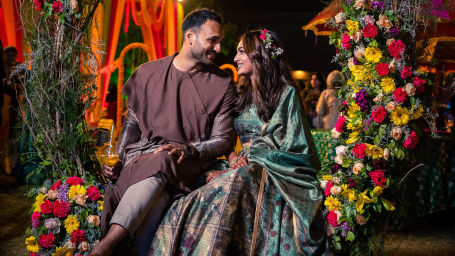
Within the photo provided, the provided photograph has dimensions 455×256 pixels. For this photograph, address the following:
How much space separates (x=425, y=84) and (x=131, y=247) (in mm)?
2200

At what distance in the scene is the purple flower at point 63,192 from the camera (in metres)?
3.25

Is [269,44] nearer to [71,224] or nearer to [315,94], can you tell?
[71,224]

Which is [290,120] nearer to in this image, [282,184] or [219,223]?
[282,184]

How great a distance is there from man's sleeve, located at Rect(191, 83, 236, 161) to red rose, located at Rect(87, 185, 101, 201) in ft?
2.41

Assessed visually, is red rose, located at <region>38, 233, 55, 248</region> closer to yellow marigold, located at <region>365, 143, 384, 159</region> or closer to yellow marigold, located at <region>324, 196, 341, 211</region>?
yellow marigold, located at <region>324, 196, 341, 211</region>

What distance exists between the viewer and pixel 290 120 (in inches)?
129

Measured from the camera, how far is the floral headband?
3486 mm

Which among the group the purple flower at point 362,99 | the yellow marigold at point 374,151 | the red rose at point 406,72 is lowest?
the yellow marigold at point 374,151

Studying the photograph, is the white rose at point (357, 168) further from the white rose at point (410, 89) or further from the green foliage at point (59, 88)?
the green foliage at point (59, 88)

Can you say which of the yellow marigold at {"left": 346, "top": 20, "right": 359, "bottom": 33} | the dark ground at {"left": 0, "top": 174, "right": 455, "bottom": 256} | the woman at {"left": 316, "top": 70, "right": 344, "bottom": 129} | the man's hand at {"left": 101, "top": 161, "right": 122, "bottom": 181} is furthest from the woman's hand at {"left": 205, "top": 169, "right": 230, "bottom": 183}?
the woman at {"left": 316, "top": 70, "right": 344, "bottom": 129}

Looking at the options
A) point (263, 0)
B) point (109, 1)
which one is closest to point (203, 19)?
point (109, 1)

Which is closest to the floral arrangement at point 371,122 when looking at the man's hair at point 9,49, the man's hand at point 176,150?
the man's hand at point 176,150

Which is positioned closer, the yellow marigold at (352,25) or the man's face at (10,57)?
the yellow marigold at (352,25)

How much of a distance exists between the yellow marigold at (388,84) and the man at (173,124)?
1101 mm
